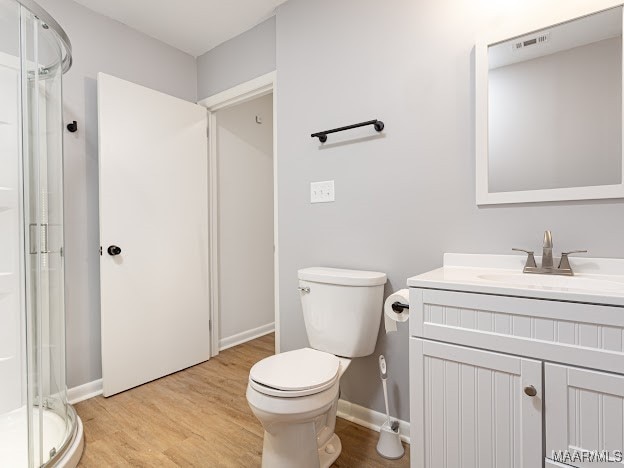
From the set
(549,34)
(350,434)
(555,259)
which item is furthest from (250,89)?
(350,434)

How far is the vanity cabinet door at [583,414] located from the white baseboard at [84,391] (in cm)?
241

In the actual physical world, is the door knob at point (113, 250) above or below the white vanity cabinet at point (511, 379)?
above

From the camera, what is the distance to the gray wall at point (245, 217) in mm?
2922

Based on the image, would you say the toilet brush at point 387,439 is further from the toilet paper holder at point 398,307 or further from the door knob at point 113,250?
the door knob at point 113,250

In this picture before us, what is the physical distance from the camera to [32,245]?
1.51 metres

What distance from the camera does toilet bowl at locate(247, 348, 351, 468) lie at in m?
1.24

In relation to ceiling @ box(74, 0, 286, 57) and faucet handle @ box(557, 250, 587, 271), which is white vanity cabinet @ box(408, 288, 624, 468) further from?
ceiling @ box(74, 0, 286, 57)

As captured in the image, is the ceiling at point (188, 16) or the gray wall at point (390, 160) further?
the ceiling at point (188, 16)

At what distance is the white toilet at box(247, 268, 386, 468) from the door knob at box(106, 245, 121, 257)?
4.04 ft

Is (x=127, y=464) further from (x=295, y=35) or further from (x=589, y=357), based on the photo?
(x=295, y=35)

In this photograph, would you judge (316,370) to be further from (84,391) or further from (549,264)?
(84,391)

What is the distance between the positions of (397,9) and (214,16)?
126 cm

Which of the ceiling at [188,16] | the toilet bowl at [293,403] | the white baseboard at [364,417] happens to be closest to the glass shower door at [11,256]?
the ceiling at [188,16]

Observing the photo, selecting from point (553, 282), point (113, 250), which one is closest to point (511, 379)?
point (553, 282)
